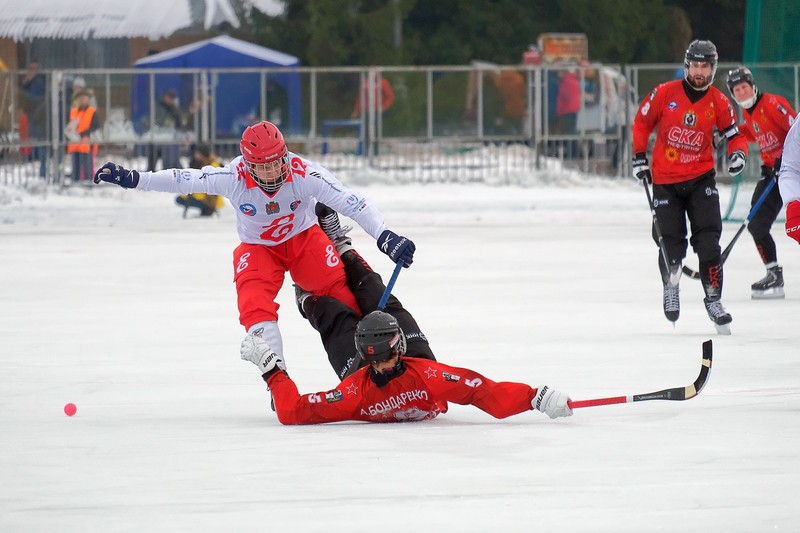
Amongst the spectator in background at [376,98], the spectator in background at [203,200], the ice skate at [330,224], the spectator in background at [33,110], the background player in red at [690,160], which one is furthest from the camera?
the spectator in background at [376,98]

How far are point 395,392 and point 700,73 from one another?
375 cm

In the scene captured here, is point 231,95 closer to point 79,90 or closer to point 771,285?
point 79,90

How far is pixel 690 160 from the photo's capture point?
29.1 feet

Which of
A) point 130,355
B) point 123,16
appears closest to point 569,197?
point 123,16

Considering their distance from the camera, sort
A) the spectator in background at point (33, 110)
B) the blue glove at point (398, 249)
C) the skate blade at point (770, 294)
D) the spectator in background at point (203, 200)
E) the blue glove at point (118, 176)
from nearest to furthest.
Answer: the blue glove at point (398, 249) → the blue glove at point (118, 176) → the skate blade at point (770, 294) → the spectator in background at point (203, 200) → the spectator in background at point (33, 110)

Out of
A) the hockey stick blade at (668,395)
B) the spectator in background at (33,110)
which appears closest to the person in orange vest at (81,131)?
the spectator in background at (33,110)

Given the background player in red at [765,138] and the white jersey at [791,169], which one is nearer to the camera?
the white jersey at [791,169]

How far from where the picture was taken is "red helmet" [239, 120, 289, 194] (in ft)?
21.0

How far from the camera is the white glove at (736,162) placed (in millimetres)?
8752

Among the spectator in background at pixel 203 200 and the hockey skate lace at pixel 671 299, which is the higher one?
the hockey skate lace at pixel 671 299

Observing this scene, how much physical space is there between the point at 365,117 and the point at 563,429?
1540cm

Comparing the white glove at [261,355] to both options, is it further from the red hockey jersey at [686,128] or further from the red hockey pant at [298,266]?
the red hockey jersey at [686,128]

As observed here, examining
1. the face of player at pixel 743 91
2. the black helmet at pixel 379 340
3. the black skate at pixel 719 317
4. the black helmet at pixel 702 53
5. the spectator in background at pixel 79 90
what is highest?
the black helmet at pixel 702 53

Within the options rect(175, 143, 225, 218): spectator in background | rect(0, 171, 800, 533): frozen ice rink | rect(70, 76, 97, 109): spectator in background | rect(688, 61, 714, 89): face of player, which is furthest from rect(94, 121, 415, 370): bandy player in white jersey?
rect(70, 76, 97, 109): spectator in background
